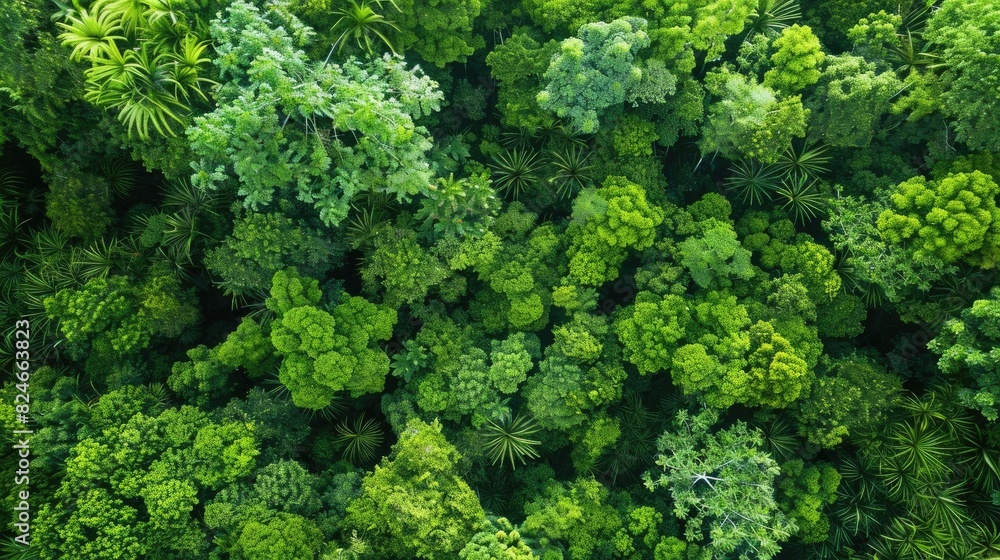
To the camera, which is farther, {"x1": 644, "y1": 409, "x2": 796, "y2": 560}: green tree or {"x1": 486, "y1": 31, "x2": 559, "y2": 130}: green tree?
{"x1": 486, "y1": 31, "x2": 559, "y2": 130}: green tree

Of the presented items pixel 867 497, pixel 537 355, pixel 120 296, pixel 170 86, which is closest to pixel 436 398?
pixel 537 355

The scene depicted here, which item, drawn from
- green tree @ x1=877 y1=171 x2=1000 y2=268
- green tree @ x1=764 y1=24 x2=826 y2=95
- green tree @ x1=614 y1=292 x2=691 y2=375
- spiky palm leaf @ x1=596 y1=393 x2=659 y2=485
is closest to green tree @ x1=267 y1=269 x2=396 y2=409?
green tree @ x1=614 y1=292 x2=691 y2=375

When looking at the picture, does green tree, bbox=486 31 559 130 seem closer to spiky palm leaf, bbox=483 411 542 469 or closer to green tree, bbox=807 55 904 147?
green tree, bbox=807 55 904 147

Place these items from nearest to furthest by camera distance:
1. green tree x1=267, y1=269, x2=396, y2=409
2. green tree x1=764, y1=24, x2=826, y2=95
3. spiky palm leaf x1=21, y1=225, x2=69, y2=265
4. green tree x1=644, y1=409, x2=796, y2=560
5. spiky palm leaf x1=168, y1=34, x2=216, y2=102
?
1. spiky palm leaf x1=168, y1=34, x2=216, y2=102
2. green tree x1=644, y1=409, x2=796, y2=560
3. green tree x1=267, y1=269, x2=396, y2=409
4. green tree x1=764, y1=24, x2=826, y2=95
5. spiky palm leaf x1=21, y1=225, x2=69, y2=265

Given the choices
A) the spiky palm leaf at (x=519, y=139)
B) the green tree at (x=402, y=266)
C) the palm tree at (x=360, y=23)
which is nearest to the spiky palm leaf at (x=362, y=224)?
the green tree at (x=402, y=266)

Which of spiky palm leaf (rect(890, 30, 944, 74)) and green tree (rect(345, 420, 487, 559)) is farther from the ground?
spiky palm leaf (rect(890, 30, 944, 74))

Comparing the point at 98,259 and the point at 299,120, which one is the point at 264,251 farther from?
the point at 98,259

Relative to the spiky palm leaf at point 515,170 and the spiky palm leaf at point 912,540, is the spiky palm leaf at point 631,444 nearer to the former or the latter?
the spiky palm leaf at point 912,540
